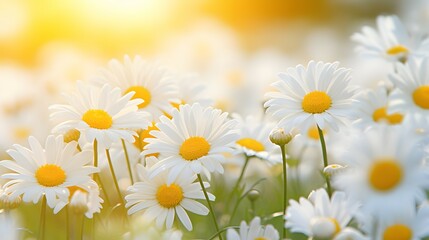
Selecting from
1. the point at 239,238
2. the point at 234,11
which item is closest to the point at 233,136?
the point at 239,238

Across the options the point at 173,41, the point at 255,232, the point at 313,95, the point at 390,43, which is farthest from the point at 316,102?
the point at 173,41

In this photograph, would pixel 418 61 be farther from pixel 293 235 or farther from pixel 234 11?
pixel 234 11

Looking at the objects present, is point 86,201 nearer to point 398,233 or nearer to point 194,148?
point 194,148

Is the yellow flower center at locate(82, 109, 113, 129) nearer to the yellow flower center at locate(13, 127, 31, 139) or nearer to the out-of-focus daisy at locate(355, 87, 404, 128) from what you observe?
the out-of-focus daisy at locate(355, 87, 404, 128)

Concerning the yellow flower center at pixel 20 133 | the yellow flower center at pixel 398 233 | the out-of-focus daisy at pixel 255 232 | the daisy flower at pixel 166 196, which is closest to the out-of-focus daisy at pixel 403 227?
the yellow flower center at pixel 398 233

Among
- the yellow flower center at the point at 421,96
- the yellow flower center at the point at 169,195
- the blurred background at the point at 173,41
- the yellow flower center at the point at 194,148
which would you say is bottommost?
the yellow flower center at the point at 169,195

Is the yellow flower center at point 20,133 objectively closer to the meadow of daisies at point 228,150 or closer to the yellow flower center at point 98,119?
the meadow of daisies at point 228,150

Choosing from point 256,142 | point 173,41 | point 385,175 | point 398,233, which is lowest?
point 398,233

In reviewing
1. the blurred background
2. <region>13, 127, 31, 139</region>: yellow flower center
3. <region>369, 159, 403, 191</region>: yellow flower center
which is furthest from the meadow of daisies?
<region>13, 127, 31, 139</region>: yellow flower center
